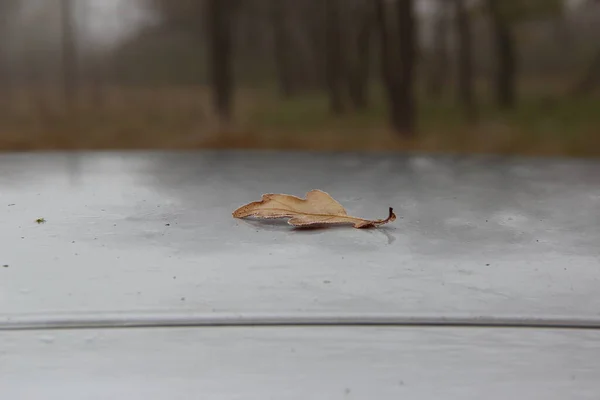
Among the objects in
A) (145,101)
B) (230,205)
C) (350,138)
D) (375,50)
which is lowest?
(230,205)

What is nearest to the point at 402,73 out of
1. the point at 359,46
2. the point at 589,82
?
the point at 359,46

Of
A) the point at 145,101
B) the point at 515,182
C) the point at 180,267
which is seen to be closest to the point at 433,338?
the point at 180,267

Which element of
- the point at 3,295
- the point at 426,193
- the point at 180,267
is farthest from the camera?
the point at 426,193

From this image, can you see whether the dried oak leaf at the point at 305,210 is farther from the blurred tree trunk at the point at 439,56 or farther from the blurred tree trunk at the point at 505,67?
the blurred tree trunk at the point at 439,56

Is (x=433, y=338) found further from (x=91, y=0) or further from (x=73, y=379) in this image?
(x=91, y=0)

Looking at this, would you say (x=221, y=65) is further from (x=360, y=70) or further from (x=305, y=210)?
(x=305, y=210)

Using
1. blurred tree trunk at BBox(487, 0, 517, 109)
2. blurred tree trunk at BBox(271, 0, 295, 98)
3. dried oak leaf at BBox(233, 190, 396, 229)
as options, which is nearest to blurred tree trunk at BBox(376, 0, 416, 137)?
blurred tree trunk at BBox(487, 0, 517, 109)
